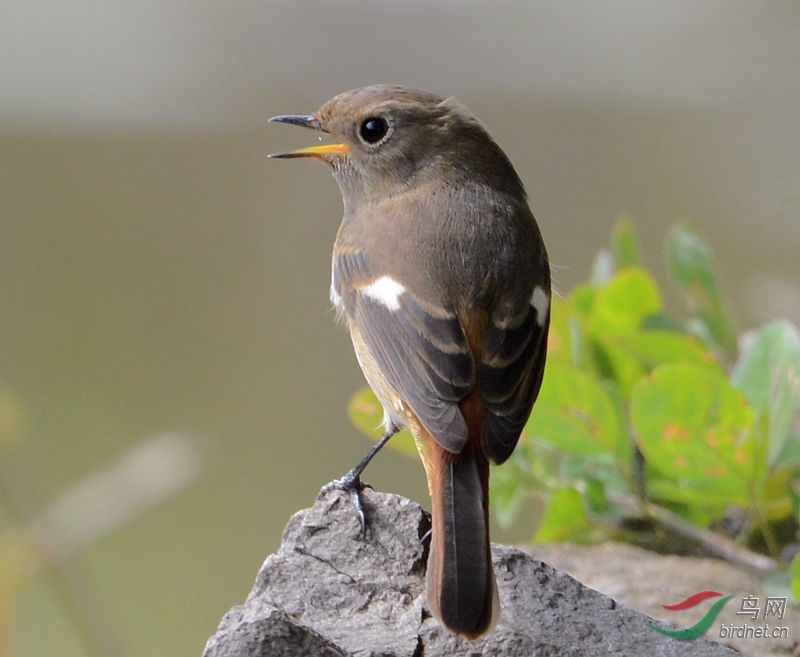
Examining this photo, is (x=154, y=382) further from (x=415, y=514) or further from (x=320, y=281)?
(x=415, y=514)

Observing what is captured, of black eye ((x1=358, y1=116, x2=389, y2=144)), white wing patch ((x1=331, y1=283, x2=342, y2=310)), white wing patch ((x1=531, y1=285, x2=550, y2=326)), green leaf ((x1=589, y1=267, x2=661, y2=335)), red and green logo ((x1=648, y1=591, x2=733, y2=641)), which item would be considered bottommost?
red and green logo ((x1=648, y1=591, x2=733, y2=641))

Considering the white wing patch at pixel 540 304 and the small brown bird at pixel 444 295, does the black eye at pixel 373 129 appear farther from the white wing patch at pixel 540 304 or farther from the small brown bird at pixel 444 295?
the white wing patch at pixel 540 304

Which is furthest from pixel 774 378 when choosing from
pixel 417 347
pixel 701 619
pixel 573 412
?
pixel 417 347

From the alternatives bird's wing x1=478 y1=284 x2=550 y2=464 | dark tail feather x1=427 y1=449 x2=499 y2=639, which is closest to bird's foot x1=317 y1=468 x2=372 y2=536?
dark tail feather x1=427 y1=449 x2=499 y2=639

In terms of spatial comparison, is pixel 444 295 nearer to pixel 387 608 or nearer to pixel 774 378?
pixel 387 608

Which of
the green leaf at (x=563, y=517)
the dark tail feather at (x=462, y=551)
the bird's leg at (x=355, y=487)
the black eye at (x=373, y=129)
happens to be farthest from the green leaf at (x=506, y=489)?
the black eye at (x=373, y=129)

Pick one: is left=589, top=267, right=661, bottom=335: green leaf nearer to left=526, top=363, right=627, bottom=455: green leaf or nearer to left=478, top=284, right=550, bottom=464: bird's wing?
left=526, top=363, right=627, bottom=455: green leaf
